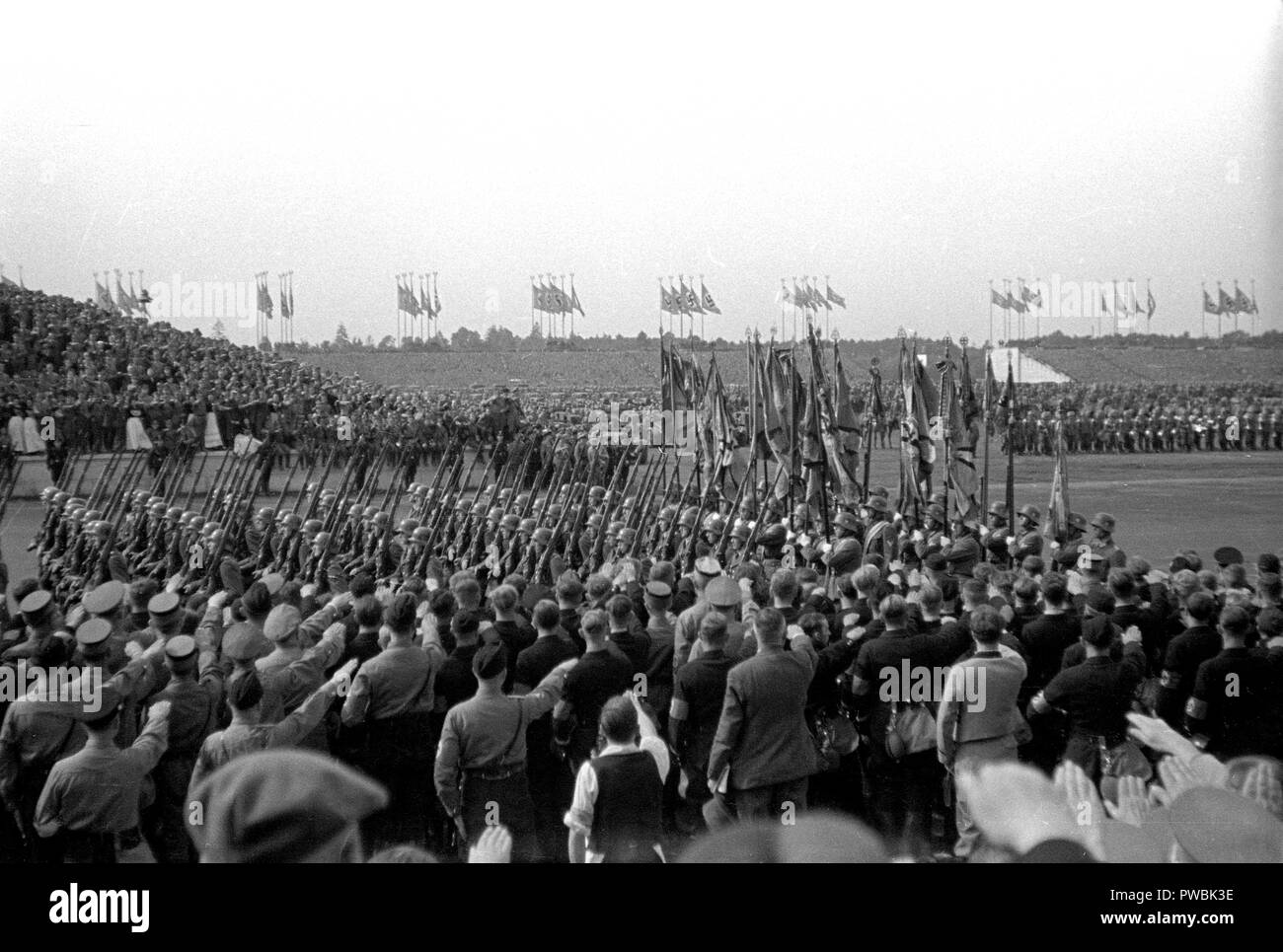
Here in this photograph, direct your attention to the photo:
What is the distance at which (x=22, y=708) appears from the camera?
4.74m

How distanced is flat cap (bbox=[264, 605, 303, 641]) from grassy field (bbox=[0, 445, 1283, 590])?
8572 millimetres

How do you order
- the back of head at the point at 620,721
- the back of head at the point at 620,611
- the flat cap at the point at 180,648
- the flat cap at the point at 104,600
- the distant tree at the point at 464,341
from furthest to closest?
the distant tree at the point at 464,341, the flat cap at the point at 104,600, the back of head at the point at 620,611, the flat cap at the point at 180,648, the back of head at the point at 620,721

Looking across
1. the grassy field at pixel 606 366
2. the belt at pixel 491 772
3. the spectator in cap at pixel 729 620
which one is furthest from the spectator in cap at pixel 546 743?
the grassy field at pixel 606 366

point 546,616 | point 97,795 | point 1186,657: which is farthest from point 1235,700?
point 97,795

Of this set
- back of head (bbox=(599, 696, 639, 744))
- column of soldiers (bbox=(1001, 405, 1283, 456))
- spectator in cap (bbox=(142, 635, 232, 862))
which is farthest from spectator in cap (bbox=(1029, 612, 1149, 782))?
column of soldiers (bbox=(1001, 405, 1283, 456))

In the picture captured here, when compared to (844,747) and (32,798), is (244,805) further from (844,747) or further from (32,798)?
(844,747)

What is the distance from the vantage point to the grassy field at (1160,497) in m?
15.0

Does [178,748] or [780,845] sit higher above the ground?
[178,748]

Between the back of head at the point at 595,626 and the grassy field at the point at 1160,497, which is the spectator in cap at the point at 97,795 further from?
the grassy field at the point at 1160,497

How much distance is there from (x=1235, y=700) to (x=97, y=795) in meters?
4.65

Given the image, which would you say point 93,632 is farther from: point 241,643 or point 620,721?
point 620,721

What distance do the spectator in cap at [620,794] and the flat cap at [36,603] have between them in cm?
303

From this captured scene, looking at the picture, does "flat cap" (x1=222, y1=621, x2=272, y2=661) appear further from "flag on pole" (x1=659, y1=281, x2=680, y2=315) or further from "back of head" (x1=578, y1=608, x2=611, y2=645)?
"flag on pole" (x1=659, y1=281, x2=680, y2=315)

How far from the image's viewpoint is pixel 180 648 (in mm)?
4953
